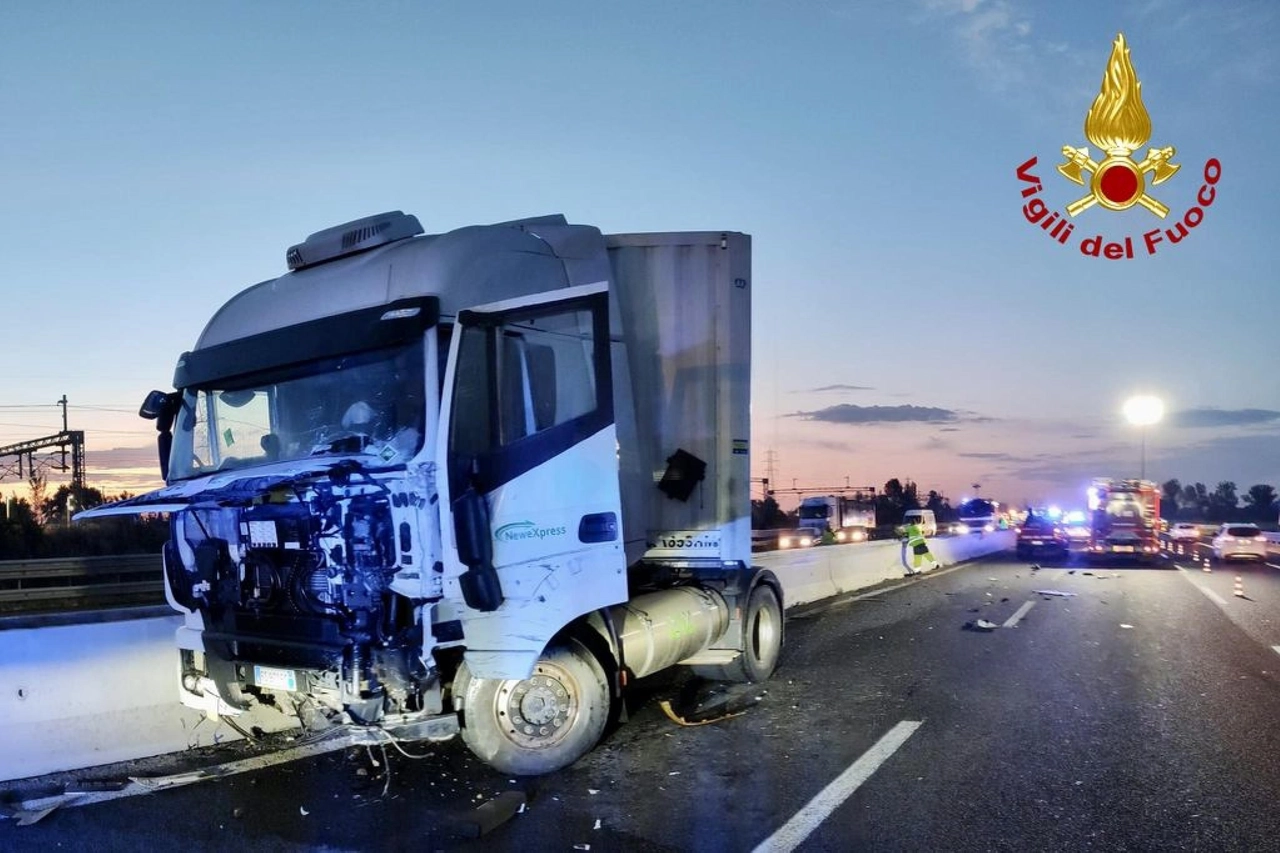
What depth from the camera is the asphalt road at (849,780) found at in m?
5.02

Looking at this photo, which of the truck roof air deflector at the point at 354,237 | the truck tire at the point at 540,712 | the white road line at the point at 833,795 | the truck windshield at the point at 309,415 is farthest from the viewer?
the truck roof air deflector at the point at 354,237

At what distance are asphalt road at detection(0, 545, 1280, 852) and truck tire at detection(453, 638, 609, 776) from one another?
151 millimetres

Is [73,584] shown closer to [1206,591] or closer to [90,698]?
[90,698]

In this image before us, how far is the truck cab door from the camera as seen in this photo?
18.0 ft

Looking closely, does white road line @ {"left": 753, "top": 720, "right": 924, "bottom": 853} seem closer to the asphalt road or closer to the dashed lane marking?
the asphalt road

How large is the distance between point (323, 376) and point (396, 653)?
1801 millimetres

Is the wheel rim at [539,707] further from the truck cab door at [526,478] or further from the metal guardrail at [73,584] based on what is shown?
the metal guardrail at [73,584]

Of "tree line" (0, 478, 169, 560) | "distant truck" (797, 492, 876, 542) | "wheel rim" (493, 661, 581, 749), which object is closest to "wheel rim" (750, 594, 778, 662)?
"wheel rim" (493, 661, 581, 749)

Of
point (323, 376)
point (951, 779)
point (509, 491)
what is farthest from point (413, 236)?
point (951, 779)

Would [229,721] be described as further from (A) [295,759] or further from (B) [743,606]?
(B) [743,606]

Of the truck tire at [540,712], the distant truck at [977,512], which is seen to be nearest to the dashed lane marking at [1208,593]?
the truck tire at [540,712]

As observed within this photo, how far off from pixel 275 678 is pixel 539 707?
160 cm

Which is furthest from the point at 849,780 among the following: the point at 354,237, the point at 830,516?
the point at 830,516

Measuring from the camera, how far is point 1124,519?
30.1 meters
